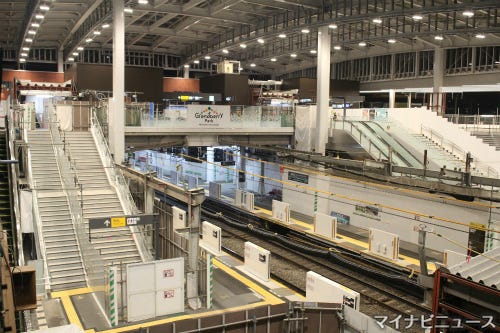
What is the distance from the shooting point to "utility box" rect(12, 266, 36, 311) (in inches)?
254

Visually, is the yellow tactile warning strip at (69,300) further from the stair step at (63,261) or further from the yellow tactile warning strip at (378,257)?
the yellow tactile warning strip at (378,257)

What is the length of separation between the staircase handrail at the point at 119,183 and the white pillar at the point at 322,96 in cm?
1098

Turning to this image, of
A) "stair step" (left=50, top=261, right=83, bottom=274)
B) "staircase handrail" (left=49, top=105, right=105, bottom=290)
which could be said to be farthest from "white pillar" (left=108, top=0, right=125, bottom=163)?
"stair step" (left=50, top=261, right=83, bottom=274)

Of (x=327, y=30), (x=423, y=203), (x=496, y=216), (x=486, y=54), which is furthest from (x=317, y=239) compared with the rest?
(x=486, y=54)

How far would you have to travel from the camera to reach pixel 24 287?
21.6 feet

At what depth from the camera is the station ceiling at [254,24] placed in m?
24.7

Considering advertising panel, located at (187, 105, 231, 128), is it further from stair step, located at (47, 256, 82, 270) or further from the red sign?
the red sign

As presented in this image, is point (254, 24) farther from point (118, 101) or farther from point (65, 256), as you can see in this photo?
point (65, 256)

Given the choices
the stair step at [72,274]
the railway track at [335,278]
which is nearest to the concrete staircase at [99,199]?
the stair step at [72,274]

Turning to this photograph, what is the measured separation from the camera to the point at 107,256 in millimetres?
15672

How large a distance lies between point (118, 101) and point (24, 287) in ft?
54.0

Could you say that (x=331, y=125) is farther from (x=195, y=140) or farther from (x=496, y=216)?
(x=496, y=216)

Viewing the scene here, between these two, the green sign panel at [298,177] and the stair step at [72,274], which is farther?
the green sign panel at [298,177]

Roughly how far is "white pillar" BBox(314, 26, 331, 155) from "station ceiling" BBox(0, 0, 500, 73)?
3.00 feet
